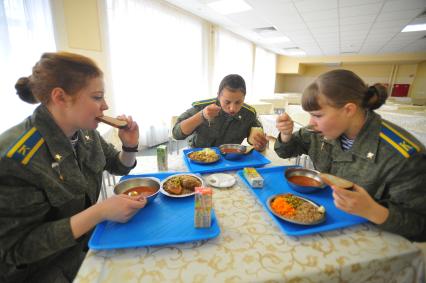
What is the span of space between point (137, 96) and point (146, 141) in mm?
940

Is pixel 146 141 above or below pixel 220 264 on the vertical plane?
below

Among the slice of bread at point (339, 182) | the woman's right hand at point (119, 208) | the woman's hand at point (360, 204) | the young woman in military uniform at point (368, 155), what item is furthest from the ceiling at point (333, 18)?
the woman's right hand at point (119, 208)

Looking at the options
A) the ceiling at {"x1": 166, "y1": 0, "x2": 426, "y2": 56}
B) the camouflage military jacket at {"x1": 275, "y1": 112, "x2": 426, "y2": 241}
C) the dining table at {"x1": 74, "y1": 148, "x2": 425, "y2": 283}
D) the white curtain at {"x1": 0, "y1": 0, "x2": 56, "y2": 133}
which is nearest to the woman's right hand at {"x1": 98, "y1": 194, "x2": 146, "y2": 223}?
the dining table at {"x1": 74, "y1": 148, "x2": 425, "y2": 283}

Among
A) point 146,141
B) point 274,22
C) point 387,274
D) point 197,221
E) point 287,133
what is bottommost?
point 146,141

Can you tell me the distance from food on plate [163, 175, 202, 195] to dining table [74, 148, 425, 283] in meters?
0.26

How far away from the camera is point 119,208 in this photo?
76cm

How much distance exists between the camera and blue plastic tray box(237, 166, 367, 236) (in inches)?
31.1

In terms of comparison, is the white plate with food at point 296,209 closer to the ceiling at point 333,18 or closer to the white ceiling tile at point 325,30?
the ceiling at point 333,18

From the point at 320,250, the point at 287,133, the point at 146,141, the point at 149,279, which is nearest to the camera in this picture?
the point at 149,279

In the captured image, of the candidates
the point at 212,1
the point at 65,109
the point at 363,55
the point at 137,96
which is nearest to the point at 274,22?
the point at 212,1

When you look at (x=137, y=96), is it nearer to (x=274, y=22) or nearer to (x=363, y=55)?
(x=274, y=22)

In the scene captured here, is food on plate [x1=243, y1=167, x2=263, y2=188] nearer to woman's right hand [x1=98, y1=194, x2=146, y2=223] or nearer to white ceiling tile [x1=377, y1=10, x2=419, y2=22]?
woman's right hand [x1=98, y1=194, x2=146, y2=223]

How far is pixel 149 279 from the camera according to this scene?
608mm

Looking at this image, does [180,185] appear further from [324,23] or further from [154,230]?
[324,23]
